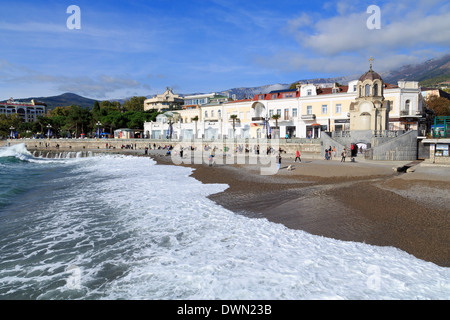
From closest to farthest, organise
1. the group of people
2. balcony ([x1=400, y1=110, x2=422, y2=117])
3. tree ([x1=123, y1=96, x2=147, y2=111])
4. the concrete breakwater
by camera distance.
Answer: the group of people < balcony ([x1=400, y1=110, x2=422, y2=117]) < the concrete breakwater < tree ([x1=123, y1=96, x2=147, y2=111])

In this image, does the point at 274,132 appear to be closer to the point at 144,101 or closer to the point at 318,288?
the point at 318,288

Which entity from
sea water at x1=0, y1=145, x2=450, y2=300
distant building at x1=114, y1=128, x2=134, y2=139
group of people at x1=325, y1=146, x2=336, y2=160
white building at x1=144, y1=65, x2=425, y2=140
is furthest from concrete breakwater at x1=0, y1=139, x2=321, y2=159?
sea water at x1=0, y1=145, x2=450, y2=300

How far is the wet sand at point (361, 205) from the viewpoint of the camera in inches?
328

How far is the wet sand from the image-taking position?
27.3 feet

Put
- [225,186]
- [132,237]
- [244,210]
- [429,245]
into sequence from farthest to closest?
[225,186] → [244,210] → [132,237] → [429,245]

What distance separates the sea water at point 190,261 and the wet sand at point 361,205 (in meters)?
0.70

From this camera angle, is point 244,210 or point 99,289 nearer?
point 99,289

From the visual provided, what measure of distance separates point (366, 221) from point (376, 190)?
499cm

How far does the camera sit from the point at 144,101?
114812mm

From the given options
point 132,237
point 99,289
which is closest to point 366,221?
point 132,237

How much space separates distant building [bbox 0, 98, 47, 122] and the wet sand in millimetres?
196142

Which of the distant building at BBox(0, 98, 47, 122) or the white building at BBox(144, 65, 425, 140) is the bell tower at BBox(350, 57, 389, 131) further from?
the distant building at BBox(0, 98, 47, 122)

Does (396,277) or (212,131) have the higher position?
(212,131)
